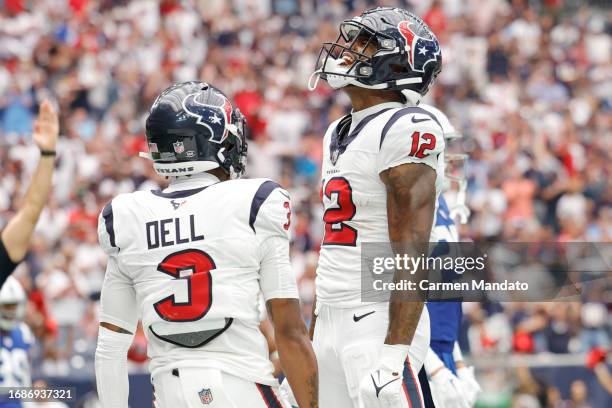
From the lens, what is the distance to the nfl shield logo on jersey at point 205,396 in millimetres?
4070

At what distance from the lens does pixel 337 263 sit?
4945 mm

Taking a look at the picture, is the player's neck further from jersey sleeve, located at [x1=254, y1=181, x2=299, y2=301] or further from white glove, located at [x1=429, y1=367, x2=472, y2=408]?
white glove, located at [x1=429, y1=367, x2=472, y2=408]

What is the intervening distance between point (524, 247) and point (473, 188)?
3.04 metres

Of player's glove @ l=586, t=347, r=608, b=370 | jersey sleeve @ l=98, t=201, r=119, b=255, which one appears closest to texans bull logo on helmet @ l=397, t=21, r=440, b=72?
jersey sleeve @ l=98, t=201, r=119, b=255

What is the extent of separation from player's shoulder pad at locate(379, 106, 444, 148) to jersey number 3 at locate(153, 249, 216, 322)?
104cm

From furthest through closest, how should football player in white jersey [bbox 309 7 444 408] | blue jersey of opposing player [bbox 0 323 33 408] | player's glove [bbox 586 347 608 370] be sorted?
player's glove [bbox 586 347 608 370]
blue jersey of opposing player [bbox 0 323 33 408]
football player in white jersey [bbox 309 7 444 408]

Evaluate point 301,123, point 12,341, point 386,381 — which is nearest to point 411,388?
point 386,381

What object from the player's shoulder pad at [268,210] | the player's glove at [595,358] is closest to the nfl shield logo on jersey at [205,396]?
the player's shoulder pad at [268,210]

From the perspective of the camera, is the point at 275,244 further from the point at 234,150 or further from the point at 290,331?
the point at 234,150

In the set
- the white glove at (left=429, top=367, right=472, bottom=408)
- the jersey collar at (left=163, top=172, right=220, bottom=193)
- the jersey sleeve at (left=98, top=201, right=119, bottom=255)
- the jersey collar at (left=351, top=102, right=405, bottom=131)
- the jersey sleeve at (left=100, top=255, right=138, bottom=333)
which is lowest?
the white glove at (left=429, top=367, right=472, bottom=408)

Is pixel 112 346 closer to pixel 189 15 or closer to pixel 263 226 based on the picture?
pixel 263 226

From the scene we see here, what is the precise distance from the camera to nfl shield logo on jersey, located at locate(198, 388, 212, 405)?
13.4 ft

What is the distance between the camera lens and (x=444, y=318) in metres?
5.87

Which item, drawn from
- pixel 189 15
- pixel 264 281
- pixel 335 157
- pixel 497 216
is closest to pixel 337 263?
pixel 335 157
